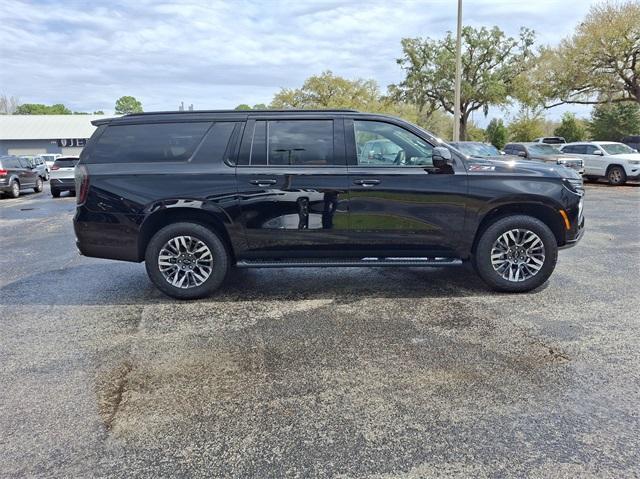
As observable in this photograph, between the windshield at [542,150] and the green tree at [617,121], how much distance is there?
18.1 m

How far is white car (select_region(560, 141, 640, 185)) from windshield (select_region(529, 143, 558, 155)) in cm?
59

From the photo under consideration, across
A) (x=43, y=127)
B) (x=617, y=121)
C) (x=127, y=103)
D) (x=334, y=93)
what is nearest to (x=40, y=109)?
(x=127, y=103)

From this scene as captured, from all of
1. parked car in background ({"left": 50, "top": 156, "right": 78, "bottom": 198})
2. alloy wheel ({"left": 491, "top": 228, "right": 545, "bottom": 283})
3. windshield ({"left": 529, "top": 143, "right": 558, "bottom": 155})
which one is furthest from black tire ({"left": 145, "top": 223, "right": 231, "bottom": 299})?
windshield ({"left": 529, "top": 143, "right": 558, "bottom": 155})

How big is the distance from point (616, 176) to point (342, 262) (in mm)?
17500

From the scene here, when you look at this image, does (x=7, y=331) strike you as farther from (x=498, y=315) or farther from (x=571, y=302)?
(x=571, y=302)

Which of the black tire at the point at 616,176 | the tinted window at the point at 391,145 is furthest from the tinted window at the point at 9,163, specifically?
the black tire at the point at 616,176

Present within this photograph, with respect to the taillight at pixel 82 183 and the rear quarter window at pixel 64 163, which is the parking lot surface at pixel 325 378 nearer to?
the taillight at pixel 82 183

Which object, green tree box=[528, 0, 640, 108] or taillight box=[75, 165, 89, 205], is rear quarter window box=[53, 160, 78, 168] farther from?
green tree box=[528, 0, 640, 108]

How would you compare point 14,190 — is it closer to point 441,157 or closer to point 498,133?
point 441,157

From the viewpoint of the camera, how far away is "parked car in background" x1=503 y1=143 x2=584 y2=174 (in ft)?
60.6

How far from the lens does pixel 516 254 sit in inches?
208

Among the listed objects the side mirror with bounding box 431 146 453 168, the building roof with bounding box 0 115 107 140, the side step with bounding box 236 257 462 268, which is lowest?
the side step with bounding box 236 257 462 268

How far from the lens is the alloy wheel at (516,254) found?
5.26 meters

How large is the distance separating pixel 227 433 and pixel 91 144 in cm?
372
